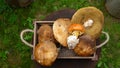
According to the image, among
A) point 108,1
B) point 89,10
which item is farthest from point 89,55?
point 108,1

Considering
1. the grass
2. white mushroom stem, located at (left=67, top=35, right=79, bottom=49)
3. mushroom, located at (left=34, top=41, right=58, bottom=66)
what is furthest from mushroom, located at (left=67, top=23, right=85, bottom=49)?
the grass

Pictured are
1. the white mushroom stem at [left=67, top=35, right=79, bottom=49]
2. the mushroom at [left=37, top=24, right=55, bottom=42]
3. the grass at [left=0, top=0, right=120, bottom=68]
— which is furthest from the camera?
the grass at [left=0, top=0, right=120, bottom=68]

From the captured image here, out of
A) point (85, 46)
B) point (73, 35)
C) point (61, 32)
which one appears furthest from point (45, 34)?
point (85, 46)

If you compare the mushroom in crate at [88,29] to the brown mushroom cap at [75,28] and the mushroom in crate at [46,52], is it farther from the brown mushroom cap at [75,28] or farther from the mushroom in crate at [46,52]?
the mushroom in crate at [46,52]

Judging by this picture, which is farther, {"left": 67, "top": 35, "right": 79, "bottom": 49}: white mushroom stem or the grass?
the grass

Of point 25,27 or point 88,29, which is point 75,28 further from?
point 25,27

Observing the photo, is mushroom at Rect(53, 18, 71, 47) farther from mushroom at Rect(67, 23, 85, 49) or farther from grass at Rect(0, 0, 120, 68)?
grass at Rect(0, 0, 120, 68)
